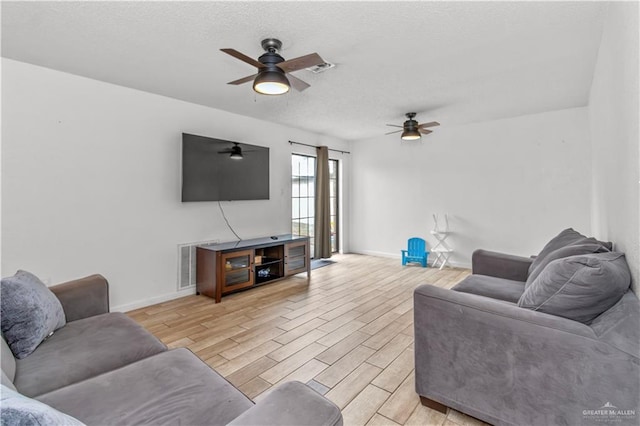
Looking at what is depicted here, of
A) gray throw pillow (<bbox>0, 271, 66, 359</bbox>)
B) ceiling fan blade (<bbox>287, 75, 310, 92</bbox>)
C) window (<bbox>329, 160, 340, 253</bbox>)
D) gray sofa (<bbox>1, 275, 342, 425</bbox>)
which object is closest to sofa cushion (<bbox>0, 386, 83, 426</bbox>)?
gray sofa (<bbox>1, 275, 342, 425</bbox>)

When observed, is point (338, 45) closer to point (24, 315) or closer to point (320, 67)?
point (320, 67)

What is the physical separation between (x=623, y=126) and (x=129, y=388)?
280 centimetres

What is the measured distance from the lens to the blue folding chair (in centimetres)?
523

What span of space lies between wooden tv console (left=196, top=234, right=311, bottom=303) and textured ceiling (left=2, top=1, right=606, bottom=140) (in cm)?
191

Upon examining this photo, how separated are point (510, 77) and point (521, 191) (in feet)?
7.04

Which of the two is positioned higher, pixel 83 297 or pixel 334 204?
pixel 334 204

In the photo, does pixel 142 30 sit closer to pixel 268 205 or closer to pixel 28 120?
pixel 28 120

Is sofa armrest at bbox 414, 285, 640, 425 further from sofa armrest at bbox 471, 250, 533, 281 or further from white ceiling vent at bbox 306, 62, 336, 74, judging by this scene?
white ceiling vent at bbox 306, 62, 336, 74

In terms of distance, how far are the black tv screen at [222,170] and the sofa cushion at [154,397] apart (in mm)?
2672

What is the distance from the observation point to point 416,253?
536 centimetres

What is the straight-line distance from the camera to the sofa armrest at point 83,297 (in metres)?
1.93

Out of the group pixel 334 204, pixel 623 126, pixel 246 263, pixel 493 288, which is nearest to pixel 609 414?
pixel 493 288

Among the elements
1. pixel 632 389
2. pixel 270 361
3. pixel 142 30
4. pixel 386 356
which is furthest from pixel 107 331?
pixel 632 389

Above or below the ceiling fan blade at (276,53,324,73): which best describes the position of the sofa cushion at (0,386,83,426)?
below
